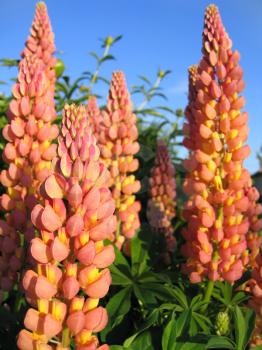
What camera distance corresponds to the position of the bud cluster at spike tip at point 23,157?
197 centimetres

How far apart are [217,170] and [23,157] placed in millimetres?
886

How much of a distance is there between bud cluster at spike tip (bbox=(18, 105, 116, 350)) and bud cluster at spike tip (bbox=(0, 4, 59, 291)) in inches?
Answer: 26.1

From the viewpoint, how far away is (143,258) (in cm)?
241

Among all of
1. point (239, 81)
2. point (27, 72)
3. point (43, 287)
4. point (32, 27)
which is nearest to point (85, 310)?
point (43, 287)

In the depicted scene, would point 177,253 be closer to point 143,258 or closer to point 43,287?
point 143,258

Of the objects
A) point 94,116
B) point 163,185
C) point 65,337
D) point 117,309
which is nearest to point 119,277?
point 117,309

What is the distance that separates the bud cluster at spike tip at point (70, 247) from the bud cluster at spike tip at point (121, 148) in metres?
1.35

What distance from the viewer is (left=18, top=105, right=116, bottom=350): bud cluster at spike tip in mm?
1224

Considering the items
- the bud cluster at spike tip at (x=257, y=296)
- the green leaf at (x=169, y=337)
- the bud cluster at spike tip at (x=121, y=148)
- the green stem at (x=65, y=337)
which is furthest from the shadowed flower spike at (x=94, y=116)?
the green stem at (x=65, y=337)

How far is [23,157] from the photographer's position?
2.08 metres

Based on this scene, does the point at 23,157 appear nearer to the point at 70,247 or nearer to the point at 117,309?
the point at 117,309

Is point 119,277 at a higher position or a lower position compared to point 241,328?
higher

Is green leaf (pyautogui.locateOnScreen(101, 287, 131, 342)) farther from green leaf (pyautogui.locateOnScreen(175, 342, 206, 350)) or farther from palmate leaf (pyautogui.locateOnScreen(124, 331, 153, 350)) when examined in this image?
green leaf (pyautogui.locateOnScreen(175, 342, 206, 350))

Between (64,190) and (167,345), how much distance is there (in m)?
0.57
